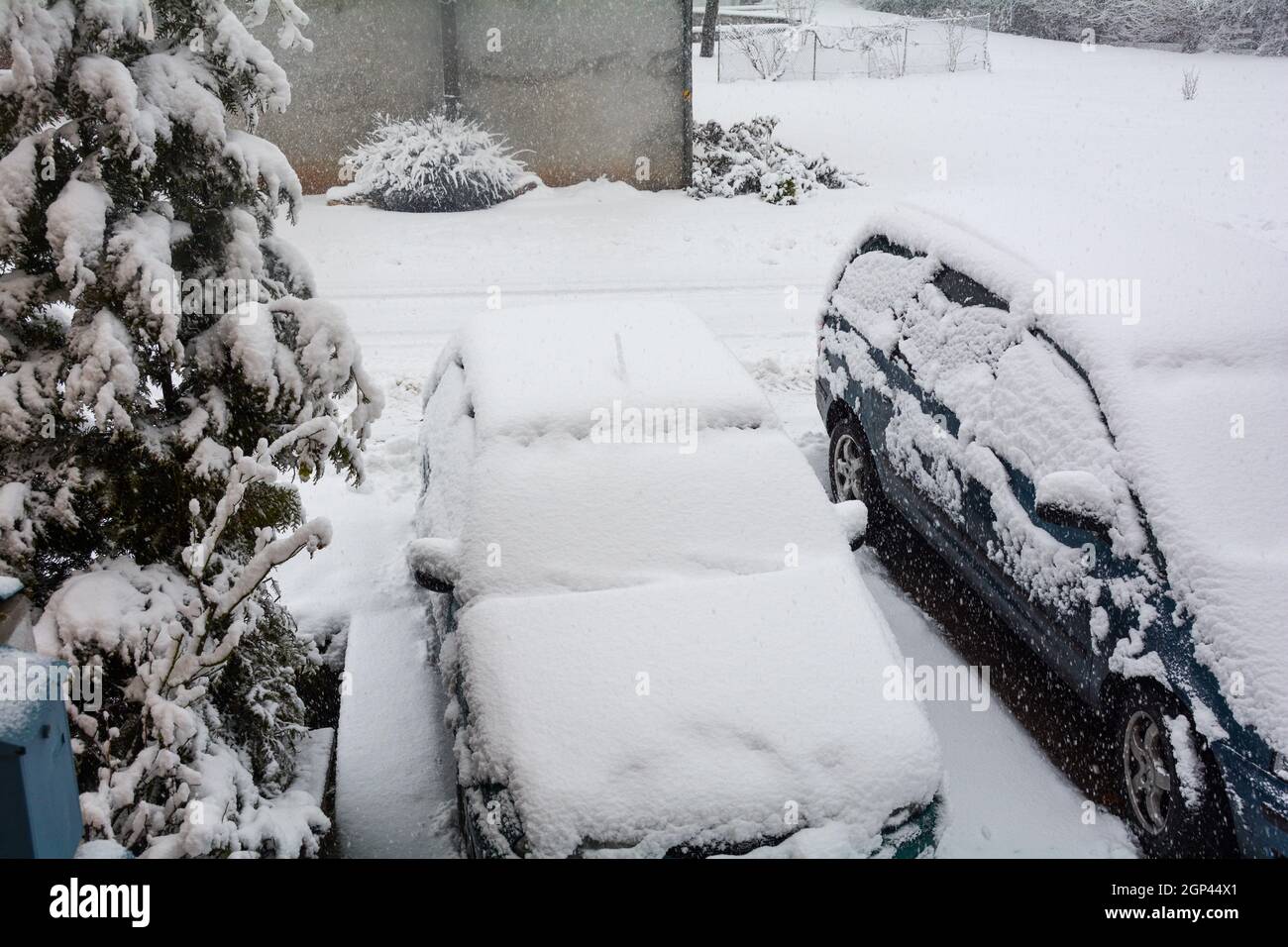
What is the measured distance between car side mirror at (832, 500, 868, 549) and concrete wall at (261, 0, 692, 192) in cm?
1240

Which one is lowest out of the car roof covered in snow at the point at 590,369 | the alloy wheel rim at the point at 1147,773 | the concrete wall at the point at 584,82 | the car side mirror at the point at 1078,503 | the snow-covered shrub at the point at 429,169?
the alloy wheel rim at the point at 1147,773

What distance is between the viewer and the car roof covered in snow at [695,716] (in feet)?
10.2

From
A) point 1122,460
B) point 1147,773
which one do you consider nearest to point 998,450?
point 1122,460

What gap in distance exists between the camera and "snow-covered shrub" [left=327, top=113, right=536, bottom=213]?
47.6ft

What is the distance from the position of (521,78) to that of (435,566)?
1316 centimetres

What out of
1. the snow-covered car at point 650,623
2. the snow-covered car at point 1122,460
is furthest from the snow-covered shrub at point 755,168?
the snow-covered car at point 650,623

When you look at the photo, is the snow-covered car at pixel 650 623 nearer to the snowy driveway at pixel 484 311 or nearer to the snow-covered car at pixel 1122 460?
the snowy driveway at pixel 484 311

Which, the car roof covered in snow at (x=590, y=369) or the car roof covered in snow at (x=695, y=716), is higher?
the car roof covered in snow at (x=590, y=369)

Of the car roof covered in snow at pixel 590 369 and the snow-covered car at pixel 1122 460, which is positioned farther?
the car roof covered in snow at pixel 590 369

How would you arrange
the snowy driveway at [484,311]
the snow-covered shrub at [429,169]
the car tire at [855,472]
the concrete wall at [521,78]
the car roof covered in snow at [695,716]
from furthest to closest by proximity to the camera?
1. the concrete wall at [521,78]
2. the snow-covered shrub at [429,169]
3. the car tire at [855,472]
4. the snowy driveway at [484,311]
5. the car roof covered in snow at [695,716]

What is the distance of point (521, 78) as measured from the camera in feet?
51.0

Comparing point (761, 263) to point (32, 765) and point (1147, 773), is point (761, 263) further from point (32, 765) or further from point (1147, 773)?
point (32, 765)

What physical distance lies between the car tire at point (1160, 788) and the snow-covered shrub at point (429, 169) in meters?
12.3

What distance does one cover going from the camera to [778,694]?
340 cm
